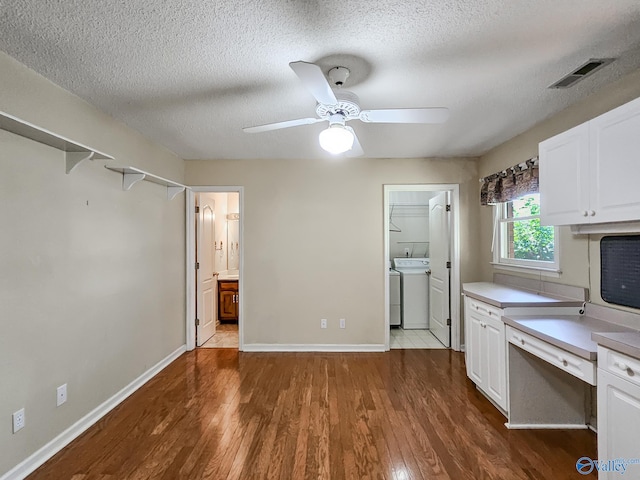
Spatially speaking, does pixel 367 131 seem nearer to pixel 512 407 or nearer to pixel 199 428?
pixel 512 407

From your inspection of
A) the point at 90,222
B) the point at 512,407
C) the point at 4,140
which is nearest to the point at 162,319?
the point at 90,222

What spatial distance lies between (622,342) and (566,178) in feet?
3.95

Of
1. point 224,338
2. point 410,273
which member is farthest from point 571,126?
point 224,338

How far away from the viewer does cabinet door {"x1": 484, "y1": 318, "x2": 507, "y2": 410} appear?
8.16 ft

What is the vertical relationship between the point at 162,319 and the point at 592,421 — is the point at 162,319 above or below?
above

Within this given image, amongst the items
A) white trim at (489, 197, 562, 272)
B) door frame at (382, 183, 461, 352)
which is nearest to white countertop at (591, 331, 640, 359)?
white trim at (489, 197, 562, 272)

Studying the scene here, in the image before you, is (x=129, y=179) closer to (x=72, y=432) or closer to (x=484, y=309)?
(x=72, y=432)

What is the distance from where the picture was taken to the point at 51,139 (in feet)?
Result: 6.49

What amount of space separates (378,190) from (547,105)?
6.47 feet

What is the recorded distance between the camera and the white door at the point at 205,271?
14.2 ft

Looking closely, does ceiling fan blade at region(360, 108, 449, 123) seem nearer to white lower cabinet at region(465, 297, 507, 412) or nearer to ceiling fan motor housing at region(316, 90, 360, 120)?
ceiling fan motor housing at region(316, 90, 360, 120)

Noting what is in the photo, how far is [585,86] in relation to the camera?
2.28 meters

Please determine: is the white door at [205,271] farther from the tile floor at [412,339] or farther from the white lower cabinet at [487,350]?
the white lower cabinet at [487,350]

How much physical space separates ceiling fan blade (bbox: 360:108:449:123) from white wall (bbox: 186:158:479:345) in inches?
83.3
